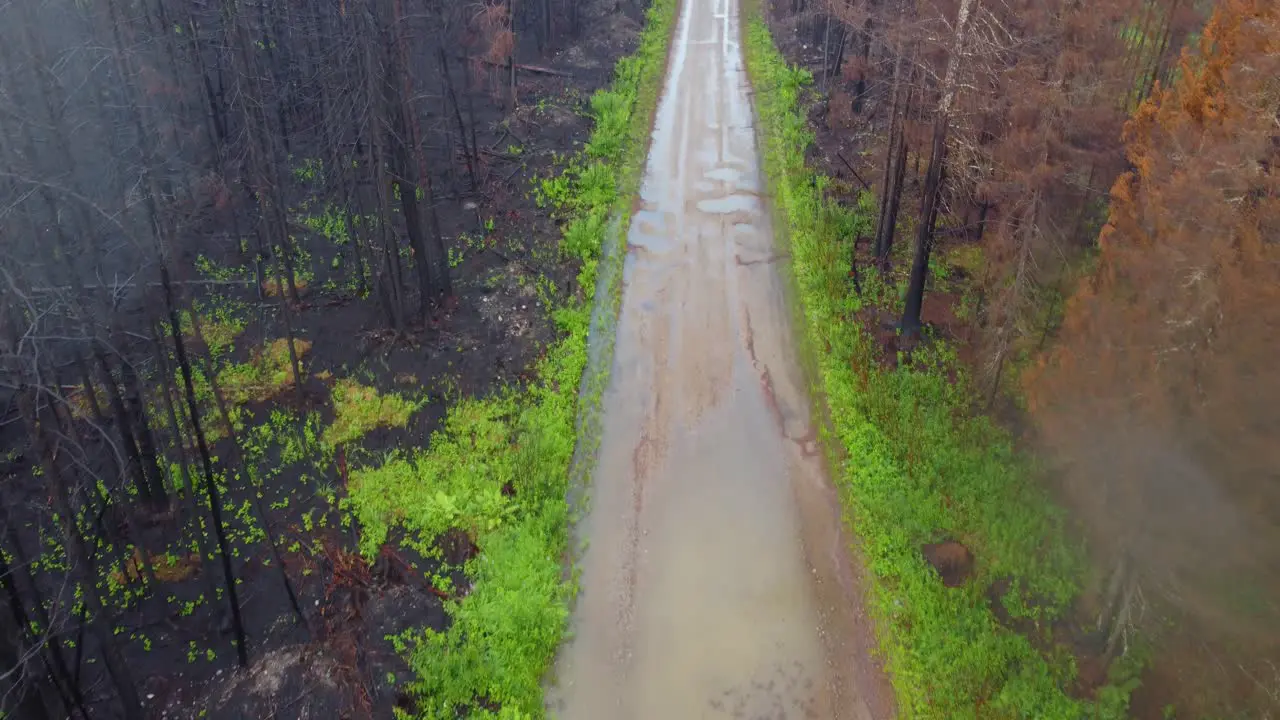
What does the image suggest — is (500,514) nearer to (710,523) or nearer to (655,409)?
(710,523)

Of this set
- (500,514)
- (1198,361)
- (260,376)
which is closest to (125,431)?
(260,376)

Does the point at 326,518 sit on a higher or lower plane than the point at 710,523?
higher

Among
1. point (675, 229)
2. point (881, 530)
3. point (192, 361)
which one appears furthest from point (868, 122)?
point (192, 361)

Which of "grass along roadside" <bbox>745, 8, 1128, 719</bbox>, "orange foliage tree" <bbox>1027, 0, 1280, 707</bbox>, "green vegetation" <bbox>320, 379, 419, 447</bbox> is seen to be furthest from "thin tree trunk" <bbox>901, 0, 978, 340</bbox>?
"green vegetation" <bbox>320, 379, 419, 447</bbox>

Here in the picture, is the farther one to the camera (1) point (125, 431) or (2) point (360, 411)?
(2) point (360, 411)

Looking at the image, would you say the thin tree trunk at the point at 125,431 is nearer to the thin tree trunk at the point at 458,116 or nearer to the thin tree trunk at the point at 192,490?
the thin tree trunk at the point at 192,490

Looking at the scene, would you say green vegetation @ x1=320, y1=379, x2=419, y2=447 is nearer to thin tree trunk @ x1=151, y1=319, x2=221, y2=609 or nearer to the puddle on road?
thin tree trunk @ x1=151, y1=319, x2=221, y2=609

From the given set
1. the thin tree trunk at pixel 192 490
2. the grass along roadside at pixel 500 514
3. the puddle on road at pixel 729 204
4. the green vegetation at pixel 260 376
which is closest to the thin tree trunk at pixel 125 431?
the thin tree trunk at pixel 192 490

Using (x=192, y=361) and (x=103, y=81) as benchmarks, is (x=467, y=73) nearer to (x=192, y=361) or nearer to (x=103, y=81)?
(x=103, y=81)
